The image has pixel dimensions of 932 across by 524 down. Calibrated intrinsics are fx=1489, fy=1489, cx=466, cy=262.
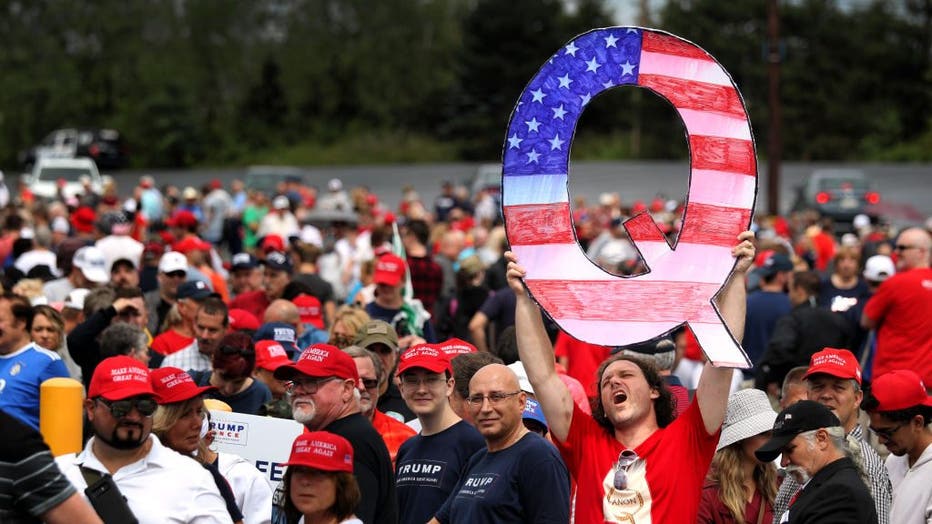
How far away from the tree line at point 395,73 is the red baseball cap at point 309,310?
155ft

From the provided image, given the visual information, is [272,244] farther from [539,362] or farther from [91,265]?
[539,362]

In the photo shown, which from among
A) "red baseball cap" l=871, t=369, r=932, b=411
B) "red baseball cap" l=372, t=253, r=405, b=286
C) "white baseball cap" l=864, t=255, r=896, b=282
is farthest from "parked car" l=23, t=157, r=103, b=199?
"red baseball cap" l=871, t=369, r=932, b=411

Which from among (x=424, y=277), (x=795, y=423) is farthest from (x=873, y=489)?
(x=424, y=277)

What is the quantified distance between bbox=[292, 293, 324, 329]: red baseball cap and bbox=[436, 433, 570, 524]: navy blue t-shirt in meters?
5.05

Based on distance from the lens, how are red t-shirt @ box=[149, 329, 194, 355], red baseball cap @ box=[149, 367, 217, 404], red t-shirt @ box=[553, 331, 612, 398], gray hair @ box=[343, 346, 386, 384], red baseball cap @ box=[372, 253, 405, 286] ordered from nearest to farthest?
red baseball cap @ box=[149, 367, 217, 404], gray hair @ box=[343, 346, 386, 384], red t-shirt @ box=[149, 329, 194, 355], red t-shirt @ box=[553, 331, 612, 398], red baseball cap @ box=[372, 253, 405, 286]

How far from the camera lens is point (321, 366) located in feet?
19.5

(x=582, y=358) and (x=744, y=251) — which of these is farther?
(x=582, y=358)

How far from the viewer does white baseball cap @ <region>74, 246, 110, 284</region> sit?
36.8 feet

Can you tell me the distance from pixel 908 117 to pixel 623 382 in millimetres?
57805

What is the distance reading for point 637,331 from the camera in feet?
18.4

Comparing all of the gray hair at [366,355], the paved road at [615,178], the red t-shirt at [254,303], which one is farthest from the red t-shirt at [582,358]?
the paved road at [615,178]

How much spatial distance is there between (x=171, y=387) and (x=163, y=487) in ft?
1.92

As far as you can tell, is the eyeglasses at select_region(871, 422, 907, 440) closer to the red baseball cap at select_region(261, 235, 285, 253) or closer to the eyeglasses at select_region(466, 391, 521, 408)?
the eyeglasses at select_region(466, 391, 521, 408)

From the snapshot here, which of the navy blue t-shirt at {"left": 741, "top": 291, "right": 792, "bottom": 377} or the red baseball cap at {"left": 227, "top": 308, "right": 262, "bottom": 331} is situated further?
the navy blue t-shirt at {"left": 741, "top": 291, "right": 792, "bottom": 377}
